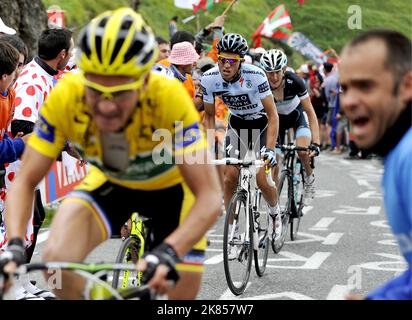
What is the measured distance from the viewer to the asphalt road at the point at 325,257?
7801 millimetres

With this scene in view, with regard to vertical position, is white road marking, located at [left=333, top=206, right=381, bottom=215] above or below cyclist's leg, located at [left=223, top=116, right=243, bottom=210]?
below

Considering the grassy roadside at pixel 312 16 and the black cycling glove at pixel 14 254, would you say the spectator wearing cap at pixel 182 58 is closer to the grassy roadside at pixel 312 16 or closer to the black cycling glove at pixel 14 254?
the black cycling glove at pixel 14 254

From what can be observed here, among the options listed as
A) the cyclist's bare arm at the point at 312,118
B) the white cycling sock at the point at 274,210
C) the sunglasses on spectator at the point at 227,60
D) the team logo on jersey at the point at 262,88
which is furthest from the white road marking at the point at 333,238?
the sunglasses on spectator at the point at 227,60

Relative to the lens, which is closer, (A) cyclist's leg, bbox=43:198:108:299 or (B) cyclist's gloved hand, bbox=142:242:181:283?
(B) cyclist's gloved hand, bbox=142:242:181:283

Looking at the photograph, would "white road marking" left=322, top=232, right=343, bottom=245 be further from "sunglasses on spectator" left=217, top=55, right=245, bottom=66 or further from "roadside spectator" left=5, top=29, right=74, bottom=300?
"roadside spectator" left=5, top=29, right=74, bottom=300

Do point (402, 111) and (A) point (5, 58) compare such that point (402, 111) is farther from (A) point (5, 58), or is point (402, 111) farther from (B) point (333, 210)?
(B) point (333, 210)

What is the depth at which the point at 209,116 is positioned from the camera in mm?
8594

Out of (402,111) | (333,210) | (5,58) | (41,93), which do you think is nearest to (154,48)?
(402,111)

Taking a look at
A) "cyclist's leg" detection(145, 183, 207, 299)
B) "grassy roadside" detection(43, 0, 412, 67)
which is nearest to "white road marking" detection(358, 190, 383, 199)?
"cyclist's leg" detection(145, 183, 207, 299)

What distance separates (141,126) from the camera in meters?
3.74

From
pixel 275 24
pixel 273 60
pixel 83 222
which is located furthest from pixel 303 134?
pixel 275 24

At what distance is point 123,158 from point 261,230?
16.4 feet

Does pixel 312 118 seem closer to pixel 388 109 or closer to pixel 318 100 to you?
pixel 388 109

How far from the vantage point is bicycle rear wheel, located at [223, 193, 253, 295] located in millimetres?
7543
